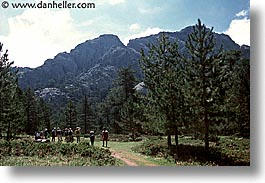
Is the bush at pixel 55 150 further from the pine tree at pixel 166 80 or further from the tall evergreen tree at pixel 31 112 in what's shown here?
the pine tree at pixel 166 80

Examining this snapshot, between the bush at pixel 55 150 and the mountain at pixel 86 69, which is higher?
the mountain at pixel 86 69

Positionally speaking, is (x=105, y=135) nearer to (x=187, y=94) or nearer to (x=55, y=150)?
(x=55, y=150)

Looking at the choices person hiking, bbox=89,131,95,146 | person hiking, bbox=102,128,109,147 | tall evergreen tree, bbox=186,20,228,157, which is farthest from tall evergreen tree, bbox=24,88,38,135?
tall evergreen tree, bbox=186,20,228,157

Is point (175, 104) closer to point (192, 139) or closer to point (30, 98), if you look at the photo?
point (192, 139)

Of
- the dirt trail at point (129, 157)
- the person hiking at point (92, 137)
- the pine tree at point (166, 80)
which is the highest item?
the pine tree at point (166, 80)

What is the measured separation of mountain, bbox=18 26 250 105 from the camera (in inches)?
179

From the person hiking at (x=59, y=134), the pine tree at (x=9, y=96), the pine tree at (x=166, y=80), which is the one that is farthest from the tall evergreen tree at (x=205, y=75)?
the pine tree at (x=9, y=96)

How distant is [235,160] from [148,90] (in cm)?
94

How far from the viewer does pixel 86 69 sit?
4.61 meters

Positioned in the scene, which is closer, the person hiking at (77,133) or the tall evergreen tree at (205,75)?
the tall evergreen tree at (205,75)

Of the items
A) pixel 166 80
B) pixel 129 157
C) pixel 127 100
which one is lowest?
pixel 129 157

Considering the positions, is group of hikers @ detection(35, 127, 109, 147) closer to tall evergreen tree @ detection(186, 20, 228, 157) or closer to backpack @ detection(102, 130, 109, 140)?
backpack @ detection(102, 130, 109, 140)

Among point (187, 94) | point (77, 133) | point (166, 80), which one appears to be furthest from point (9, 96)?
point (187, 94)

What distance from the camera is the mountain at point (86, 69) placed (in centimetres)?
455
